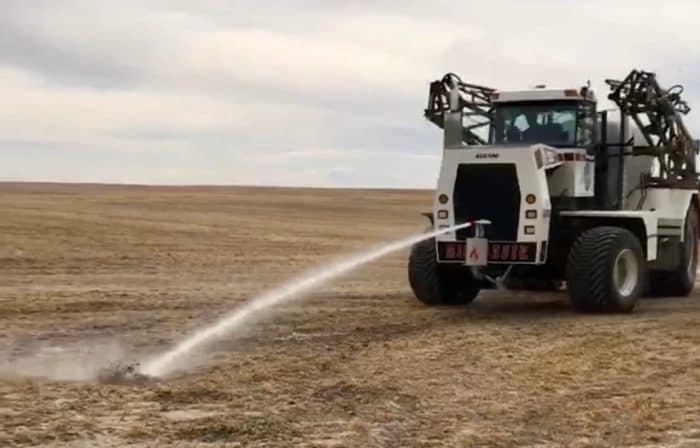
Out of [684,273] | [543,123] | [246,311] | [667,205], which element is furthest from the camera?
[684,273]

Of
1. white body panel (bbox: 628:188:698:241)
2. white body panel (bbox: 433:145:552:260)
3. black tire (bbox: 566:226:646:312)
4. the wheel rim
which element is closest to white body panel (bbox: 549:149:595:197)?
white body panel (bbox: 433:145:552:260)

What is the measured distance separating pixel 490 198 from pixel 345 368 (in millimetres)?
4995

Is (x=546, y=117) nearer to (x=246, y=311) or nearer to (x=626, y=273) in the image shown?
(x=626, y=273)

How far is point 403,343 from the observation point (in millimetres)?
12516

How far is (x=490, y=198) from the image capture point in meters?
15.2

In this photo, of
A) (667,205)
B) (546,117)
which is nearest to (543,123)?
(546,117)

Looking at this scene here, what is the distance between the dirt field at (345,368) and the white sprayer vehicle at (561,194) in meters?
0.57

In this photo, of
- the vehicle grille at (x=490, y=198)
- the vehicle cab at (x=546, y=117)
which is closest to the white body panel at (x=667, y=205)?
the vehicle cab at (x=546, y=117)

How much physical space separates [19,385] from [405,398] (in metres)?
3.29

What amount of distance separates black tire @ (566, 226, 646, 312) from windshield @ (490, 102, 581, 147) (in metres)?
1.51

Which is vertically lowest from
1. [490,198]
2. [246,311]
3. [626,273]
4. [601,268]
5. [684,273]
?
[246,311]

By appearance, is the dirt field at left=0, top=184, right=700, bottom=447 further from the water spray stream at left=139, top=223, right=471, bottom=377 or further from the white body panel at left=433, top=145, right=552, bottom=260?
the white body panel at left=433, top=145, right=552, bottom=260

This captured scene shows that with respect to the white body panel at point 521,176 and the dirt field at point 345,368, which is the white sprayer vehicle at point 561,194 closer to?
the white body panel at point 521,176

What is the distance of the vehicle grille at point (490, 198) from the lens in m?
15.0
